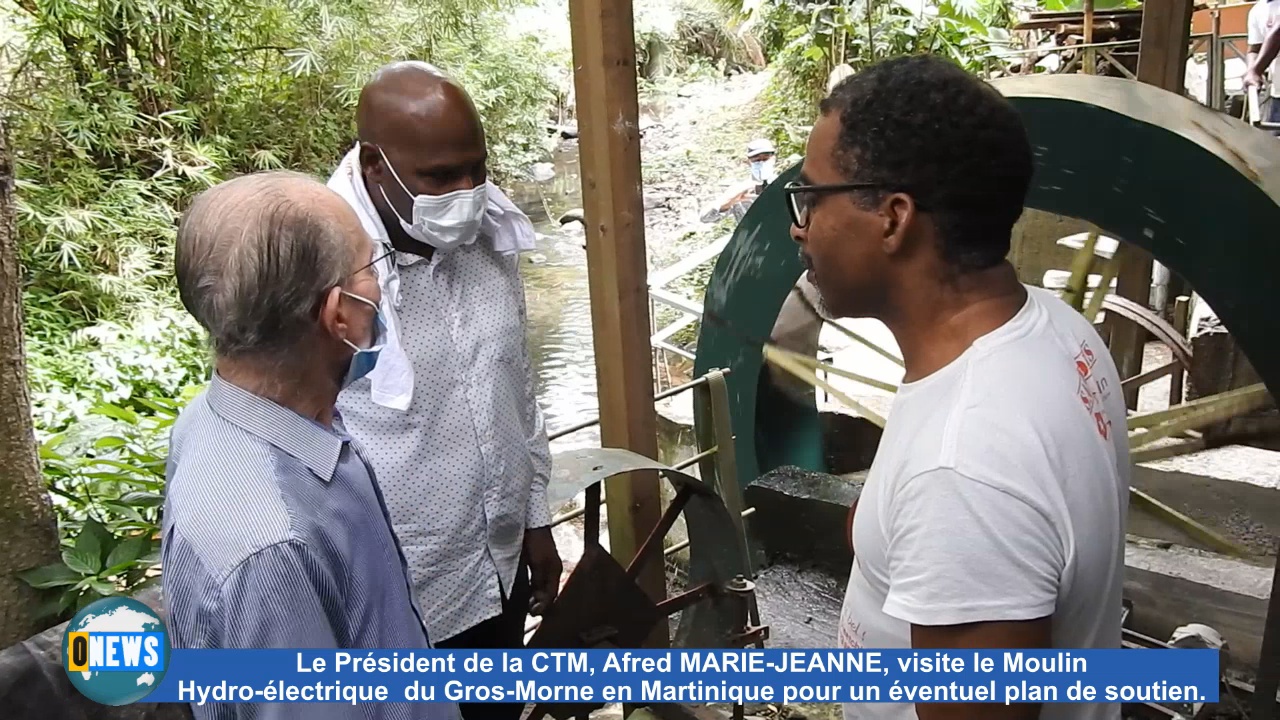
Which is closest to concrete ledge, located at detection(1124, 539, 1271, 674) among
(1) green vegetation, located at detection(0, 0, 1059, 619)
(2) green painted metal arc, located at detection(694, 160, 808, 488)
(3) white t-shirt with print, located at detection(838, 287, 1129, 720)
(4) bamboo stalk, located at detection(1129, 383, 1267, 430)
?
(4) bamboo stalk, located at detection(1129, 383, 1267, 430)

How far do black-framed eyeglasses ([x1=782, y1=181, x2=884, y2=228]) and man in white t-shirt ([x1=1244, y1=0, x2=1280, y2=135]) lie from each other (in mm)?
4549

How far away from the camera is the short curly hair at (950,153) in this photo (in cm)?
109

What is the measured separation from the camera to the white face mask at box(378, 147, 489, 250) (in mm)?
1674

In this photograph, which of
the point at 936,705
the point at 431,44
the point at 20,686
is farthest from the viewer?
the point at 431,44

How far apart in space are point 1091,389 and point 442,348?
109cm

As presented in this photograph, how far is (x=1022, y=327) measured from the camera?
107cm

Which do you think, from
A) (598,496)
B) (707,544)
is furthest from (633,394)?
(707,544)

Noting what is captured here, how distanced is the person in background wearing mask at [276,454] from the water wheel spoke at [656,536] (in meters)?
1.42

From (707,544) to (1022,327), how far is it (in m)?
1.88

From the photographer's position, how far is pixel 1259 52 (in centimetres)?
479

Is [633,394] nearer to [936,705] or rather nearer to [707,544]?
[707,544]

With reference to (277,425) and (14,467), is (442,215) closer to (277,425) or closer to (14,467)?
(277,425)

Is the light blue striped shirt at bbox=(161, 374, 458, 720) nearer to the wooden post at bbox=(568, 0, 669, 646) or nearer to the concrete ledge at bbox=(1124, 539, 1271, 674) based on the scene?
the wooden post at bbox=(568, 0, 669, 646)

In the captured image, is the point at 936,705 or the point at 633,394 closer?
the point at 936,705
